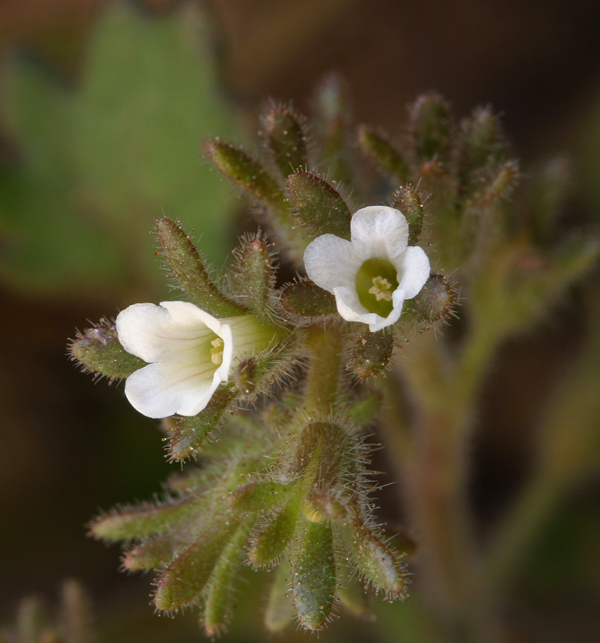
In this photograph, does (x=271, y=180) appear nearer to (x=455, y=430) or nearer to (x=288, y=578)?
(x=288, y=578)

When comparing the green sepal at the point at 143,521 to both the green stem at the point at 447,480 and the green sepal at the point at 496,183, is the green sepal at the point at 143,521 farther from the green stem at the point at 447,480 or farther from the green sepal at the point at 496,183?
the green sepal at the point at 496,183

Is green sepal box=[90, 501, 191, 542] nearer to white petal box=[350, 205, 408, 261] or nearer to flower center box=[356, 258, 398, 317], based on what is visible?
flower center box=[356, 258, 398, 317]

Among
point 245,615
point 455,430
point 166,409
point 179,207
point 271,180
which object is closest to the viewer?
point 166,409

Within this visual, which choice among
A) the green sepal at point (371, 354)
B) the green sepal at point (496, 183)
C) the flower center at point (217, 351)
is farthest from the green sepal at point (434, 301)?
the green sepal at point (496, 183)

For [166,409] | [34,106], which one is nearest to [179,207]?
Answer: [34,106]

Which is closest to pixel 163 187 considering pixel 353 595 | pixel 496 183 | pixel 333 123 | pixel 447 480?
pixel 333 123

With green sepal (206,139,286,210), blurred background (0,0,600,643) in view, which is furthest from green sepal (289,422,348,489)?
blurred background (0,0,600,643)
